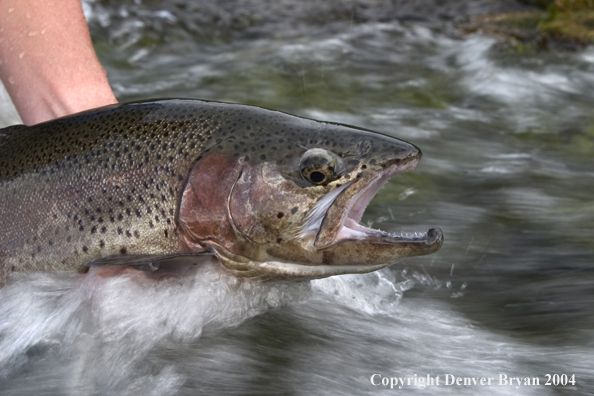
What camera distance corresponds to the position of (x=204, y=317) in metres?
2.76

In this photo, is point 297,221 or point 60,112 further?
point 60,112

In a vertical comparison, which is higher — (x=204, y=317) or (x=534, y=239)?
(x=204, y=317)

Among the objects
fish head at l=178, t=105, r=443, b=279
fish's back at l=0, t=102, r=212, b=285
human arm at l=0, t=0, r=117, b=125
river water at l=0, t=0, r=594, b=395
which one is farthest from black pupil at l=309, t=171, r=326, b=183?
human arm at l=0, t=0, r=117, b=125

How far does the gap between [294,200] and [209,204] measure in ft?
1.17

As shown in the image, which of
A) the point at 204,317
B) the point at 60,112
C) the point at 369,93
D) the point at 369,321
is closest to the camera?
the point at 204,317

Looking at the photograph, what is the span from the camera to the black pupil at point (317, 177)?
2573mm

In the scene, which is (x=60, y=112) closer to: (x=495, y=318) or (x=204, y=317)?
(x=204, y=317)

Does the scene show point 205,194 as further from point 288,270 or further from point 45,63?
point 45,63

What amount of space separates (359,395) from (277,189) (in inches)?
34.2

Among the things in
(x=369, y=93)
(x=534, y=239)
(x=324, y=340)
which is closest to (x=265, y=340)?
(x=324, y=340)

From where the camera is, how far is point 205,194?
2.65 meters

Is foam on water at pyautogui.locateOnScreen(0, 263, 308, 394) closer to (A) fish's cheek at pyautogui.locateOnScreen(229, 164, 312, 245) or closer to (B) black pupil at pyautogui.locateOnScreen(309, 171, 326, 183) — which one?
(A) fish's cheek at pyautogui.locateOnScreen(229, 164, 312, 245)

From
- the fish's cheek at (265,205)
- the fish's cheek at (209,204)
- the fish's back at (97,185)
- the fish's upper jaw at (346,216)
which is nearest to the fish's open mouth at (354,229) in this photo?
the fish's upper jaw at (346,216)

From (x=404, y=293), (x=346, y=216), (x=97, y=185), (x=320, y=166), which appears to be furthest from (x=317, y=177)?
(x=404, y=293)
